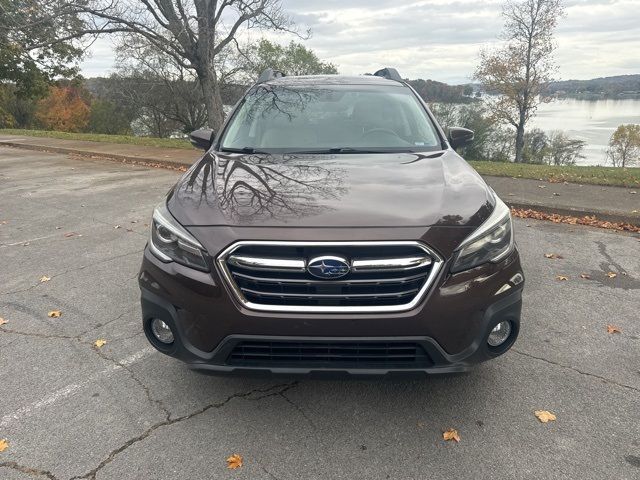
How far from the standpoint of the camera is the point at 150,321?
249 centimetres

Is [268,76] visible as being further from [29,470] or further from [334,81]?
[29,470]

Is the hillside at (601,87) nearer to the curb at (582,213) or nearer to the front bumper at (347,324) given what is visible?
the curb at (582,213)

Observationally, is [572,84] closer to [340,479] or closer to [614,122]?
[614,122]

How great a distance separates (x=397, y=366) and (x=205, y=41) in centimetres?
1336

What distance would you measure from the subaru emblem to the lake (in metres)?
48.7

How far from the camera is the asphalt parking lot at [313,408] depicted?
7.37 ft

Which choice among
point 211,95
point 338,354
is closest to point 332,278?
point 338,354

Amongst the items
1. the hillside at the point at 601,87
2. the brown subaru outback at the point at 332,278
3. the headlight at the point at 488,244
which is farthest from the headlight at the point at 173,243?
the hillside at the point at 601,87

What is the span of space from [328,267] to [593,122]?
2455 inches

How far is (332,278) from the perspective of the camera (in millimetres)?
2182

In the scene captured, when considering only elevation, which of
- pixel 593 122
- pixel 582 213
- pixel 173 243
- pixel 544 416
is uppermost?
pixel 173 243

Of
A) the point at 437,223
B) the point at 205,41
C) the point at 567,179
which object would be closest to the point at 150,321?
the point at 437,223

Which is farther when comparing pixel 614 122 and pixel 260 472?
pixel 614 122

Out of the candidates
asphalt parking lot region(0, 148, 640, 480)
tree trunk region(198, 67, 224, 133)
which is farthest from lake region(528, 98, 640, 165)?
asphalt parking lot region(0, 148, 640, 480)
